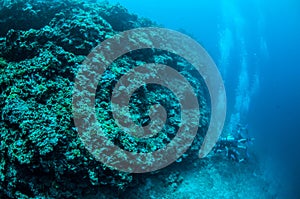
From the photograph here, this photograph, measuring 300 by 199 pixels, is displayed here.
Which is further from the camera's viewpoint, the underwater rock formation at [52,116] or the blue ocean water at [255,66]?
the blue ocean water at [255,66]

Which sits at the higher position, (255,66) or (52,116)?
(255,66)

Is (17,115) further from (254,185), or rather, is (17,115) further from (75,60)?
(254,185)

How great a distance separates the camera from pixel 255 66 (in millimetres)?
31312

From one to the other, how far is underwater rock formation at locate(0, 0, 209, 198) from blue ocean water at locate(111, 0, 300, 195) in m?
9.87

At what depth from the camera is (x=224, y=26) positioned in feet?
137

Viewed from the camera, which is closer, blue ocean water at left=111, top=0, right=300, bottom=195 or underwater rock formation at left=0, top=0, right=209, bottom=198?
underwater rock formation at left=0, top=0, right=209, bottom=198

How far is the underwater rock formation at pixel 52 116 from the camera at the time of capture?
4.36 meters

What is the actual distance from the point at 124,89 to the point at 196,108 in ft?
9.82

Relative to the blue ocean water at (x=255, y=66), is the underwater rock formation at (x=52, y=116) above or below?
below

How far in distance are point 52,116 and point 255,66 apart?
3167cm

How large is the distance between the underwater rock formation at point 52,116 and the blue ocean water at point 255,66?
987 cm

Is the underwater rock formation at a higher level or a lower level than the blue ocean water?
lower

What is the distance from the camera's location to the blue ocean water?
20078mm

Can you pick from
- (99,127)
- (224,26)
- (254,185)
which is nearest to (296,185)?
(254,185)
